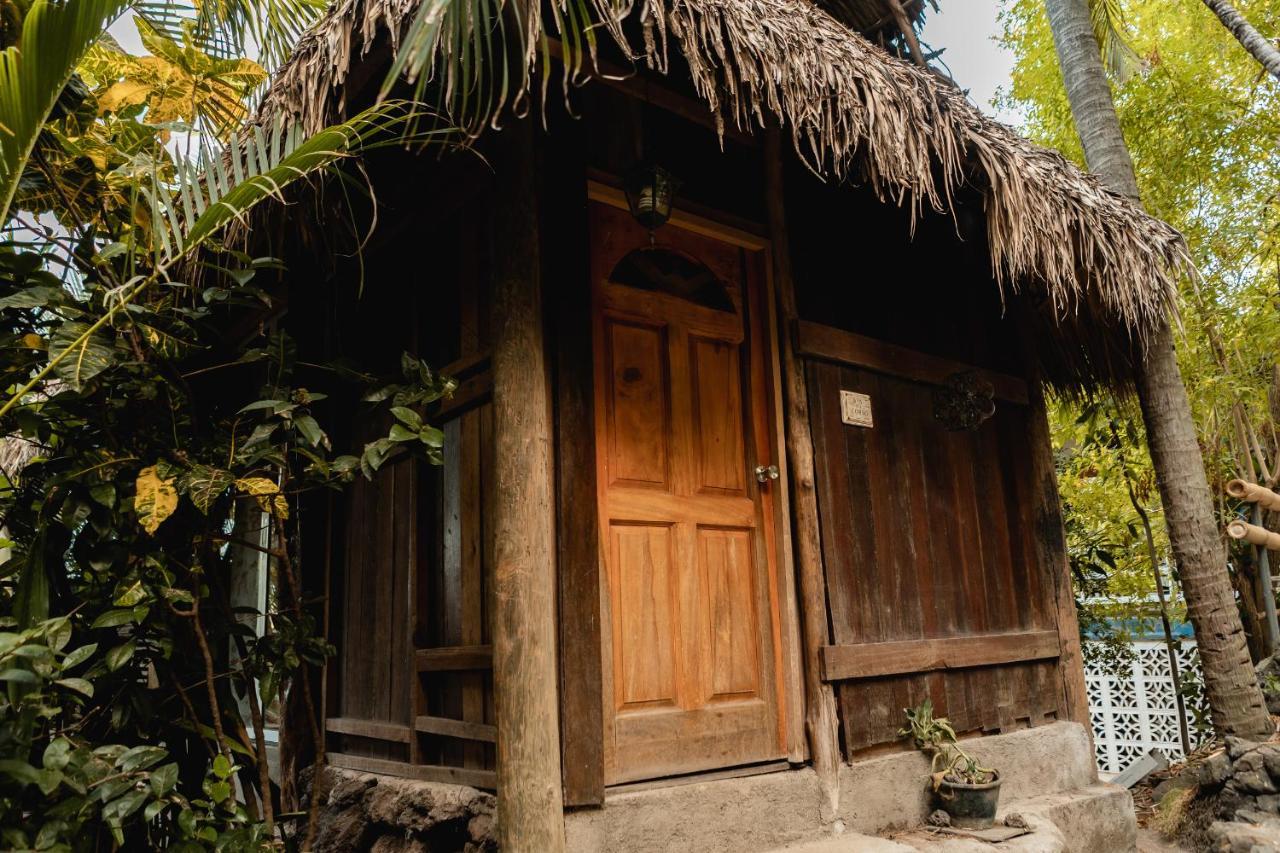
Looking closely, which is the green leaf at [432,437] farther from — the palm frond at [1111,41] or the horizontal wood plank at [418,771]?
the palm frond at [1111,41]

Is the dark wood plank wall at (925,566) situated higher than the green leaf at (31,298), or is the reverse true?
the green leaf at (31,298)

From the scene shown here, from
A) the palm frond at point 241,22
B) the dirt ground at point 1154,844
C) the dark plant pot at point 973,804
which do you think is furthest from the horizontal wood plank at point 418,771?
the dirt ground at point 1154,844

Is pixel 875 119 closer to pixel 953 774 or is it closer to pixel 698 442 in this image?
pixel 698 442

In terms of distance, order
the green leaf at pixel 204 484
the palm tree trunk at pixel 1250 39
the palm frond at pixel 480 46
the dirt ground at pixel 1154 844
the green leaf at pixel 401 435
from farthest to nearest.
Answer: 1. the palm tree trunk at pixel 1250 39
2. the dirt ground at pixel 1154 844
3. the green leaf at pixel 401 435
4. the green leaf at pixel 204 484
5. the palm frond at pixel 480 46

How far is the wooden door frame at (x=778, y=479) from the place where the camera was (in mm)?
3088

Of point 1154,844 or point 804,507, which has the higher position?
point 804,507

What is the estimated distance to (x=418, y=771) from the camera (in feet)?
9.95

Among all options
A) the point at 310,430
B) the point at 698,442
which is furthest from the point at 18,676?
the point at 698,442

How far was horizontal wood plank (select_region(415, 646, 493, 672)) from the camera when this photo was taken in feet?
8.98

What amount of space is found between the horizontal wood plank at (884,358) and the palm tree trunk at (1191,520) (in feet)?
2.89

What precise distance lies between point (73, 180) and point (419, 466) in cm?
140

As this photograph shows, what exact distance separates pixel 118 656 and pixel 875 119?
8.97 ft

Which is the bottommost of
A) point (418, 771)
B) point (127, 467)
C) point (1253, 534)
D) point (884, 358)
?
point (418, 771)

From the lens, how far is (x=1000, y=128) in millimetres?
3717
